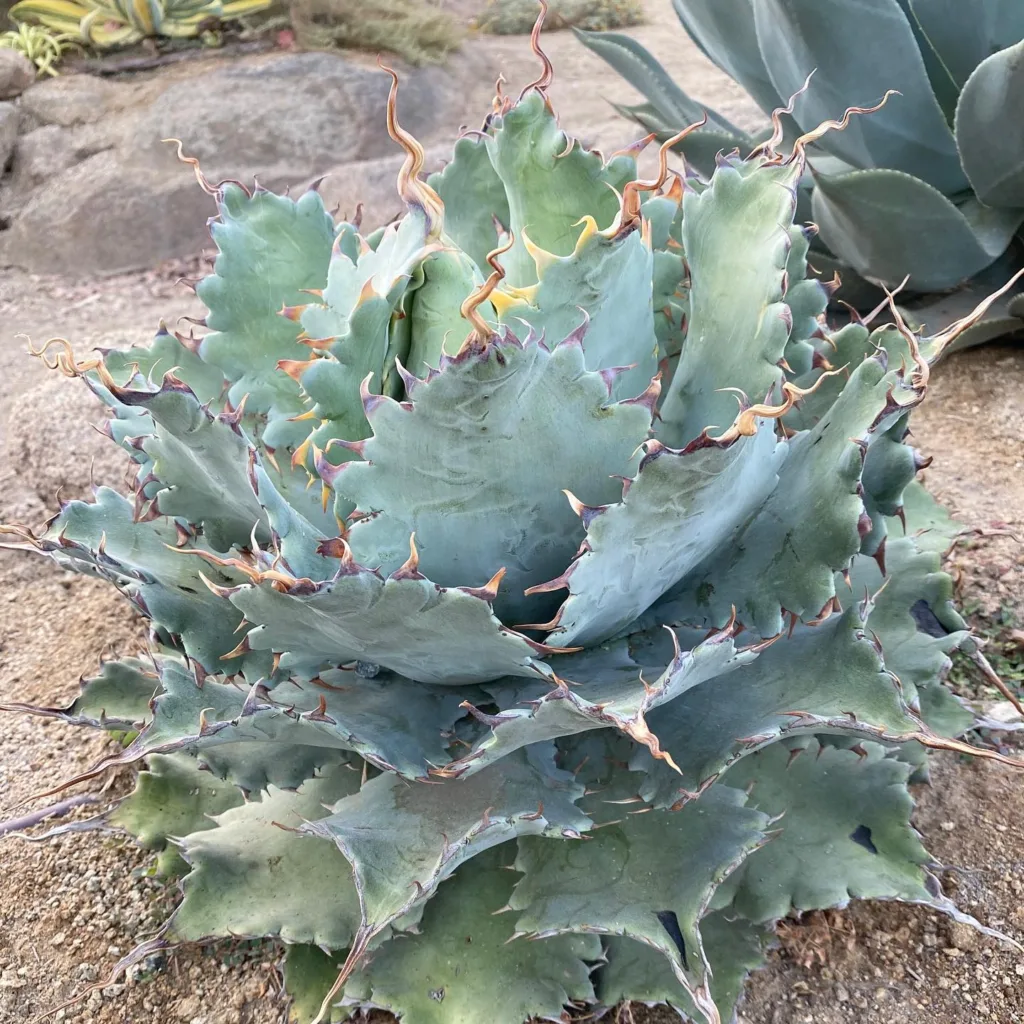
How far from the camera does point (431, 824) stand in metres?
1.11

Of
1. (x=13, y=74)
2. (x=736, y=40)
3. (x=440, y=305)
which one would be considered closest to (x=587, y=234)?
(x=440, y=305)

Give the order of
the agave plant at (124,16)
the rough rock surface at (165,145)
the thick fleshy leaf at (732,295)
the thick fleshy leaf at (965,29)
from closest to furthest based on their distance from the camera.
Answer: the thick fleshy leaf at (732,295)
the thick fleshy leaf at (965,29)
the rough rock surface at (165,145)
the agave plant at (124,16)

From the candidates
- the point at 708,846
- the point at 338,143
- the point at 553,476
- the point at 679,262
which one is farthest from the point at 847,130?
the point at 338,143

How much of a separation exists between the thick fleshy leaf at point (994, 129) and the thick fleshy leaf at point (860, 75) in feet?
0.44

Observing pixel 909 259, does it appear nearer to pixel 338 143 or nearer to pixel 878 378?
pixel 878 378

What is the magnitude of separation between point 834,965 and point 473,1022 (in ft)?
1.63

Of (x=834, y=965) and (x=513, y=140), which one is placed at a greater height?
(x=513, y=140)

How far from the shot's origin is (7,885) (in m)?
1.52

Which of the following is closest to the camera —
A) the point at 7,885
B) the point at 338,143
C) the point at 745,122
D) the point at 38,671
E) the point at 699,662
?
the point at 699,662

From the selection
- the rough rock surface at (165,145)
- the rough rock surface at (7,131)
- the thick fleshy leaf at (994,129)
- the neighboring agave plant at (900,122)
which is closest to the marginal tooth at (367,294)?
the neighboring agave plant at (900,122)

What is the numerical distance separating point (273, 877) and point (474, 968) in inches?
11.4

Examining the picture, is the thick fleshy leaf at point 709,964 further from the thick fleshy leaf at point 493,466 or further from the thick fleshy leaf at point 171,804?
the thick fleshy leaf at point 171,804

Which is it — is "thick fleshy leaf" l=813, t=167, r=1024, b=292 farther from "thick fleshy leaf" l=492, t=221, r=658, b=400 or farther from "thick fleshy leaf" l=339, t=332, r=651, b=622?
"thick fleshy leaf" l=339, t=332, r=651, b=622

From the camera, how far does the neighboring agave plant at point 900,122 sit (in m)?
2.00
